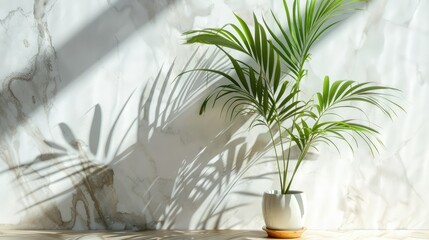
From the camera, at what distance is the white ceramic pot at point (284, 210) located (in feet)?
7.97

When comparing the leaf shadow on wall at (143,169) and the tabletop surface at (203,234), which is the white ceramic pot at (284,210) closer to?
the tabletop surface at (203,234)

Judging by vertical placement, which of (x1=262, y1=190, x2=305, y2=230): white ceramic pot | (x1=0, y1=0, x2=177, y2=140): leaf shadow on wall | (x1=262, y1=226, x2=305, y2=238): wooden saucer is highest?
(x1=0, y1=0, x2=177, y2=140): leaf shadow on wall

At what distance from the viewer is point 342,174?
107 inches

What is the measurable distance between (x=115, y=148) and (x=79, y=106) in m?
0.27

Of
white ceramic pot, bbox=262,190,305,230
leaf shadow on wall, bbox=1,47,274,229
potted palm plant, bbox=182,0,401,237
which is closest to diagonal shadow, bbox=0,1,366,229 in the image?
leaf shadow on wall, bbox=1,47,274,229

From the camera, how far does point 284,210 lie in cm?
243

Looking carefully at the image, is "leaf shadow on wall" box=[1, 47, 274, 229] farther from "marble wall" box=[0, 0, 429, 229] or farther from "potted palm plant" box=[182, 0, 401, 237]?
"potted palm plant" box=[182, 0, 401, 237]

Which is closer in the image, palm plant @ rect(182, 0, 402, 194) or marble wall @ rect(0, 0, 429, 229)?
palm plant @ rect(182, 0, 402, 194)

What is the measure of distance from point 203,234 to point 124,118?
2.25 ft

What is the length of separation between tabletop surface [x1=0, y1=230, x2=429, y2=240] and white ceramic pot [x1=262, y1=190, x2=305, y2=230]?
0.35ft

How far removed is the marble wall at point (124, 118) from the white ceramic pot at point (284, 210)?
0.83ft

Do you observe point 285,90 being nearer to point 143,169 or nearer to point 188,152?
point 188,152

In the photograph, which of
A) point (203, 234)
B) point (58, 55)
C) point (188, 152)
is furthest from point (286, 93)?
point (58, 55)

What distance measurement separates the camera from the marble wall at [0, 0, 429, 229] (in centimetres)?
269
